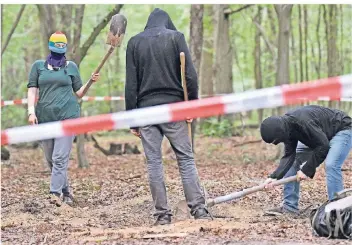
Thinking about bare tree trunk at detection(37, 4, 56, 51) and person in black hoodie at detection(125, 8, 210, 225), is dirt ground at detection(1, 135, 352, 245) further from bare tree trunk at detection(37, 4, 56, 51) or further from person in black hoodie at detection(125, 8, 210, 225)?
bare tree trunk at detection(37, 4, 56, 51)

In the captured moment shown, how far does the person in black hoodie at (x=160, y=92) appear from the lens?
22.0 feet

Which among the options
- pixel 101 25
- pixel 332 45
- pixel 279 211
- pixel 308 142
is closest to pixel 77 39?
pixel 101 25

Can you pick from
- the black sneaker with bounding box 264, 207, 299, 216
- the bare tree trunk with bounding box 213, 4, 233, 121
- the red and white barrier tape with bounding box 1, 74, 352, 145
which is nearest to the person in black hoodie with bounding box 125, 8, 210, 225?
the black sneaker with bounding box 264, 207, 299, 216

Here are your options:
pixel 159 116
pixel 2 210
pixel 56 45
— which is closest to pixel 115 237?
pixel 159 116

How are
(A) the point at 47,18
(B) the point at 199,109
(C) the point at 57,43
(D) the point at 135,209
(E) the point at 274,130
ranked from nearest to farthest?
(B) the point at 199,109
(E) the point at 274,130
(D) the point at 135,209
(C) the point at 57,43
(A) the point at 47,18

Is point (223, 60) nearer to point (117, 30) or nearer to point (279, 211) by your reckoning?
point (117, 30)

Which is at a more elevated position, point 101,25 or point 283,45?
point 101,25

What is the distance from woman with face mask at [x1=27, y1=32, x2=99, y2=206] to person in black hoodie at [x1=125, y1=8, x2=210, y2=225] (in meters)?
1.69

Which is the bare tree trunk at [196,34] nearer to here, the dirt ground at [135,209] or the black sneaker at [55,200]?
the dirt ground at [135,209]

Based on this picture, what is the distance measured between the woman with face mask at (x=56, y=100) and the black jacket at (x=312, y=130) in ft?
8.63

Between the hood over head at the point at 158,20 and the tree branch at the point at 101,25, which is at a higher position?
the tree branch at the point at 101,25

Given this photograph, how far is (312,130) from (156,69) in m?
1.54

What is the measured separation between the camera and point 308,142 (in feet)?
21.9

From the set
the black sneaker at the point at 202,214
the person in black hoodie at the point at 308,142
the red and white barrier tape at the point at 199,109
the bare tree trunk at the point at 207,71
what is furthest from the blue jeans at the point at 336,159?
the bare tree trunk at the point at 207,71
